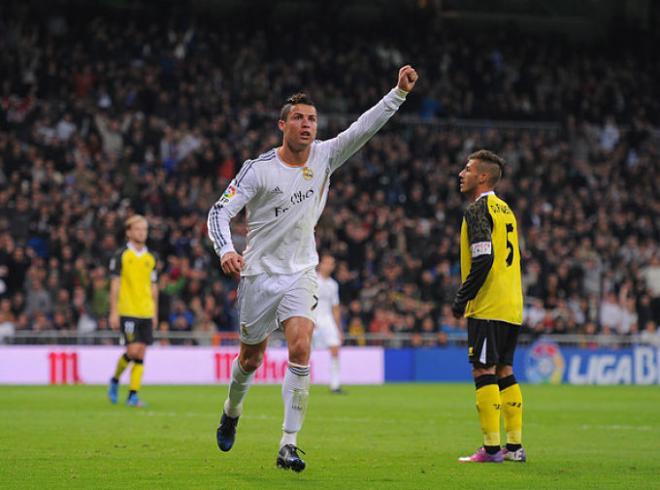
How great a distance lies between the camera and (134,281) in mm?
17719

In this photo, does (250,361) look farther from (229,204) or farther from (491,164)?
(491,164)

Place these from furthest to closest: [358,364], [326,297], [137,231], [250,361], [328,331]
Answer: [358,364] → [328,331] → [326,297] → [137,231] → [250,361]

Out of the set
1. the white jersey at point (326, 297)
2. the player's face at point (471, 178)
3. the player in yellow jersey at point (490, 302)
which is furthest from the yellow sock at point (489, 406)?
the white jersey at point (326, 297)

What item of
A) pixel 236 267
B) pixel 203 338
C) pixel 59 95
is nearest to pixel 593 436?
pixel 236 267

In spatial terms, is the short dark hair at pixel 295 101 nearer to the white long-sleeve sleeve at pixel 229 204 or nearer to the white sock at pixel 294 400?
the white long-sleeve sleeve at pixel 229 204

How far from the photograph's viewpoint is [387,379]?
92.5ft

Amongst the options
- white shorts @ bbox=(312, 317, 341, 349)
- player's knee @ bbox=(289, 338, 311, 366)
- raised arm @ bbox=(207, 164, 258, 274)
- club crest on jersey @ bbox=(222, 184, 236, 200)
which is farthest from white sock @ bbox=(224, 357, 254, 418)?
white shorts @ bbox=(312, 317, 341, 349)

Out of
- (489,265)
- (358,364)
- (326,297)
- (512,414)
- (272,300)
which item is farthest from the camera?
(358,364)

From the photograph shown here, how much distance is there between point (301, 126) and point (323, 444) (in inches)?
146

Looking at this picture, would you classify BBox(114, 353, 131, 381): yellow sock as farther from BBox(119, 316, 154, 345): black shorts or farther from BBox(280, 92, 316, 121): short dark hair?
BBox(280, 92, 316, 121): short dark hair

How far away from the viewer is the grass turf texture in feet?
29.1

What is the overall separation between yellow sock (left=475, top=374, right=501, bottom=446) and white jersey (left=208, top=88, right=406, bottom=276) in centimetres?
181

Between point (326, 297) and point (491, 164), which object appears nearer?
point (491, 164)

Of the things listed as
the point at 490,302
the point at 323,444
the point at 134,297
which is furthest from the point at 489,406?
the point at 134,297
